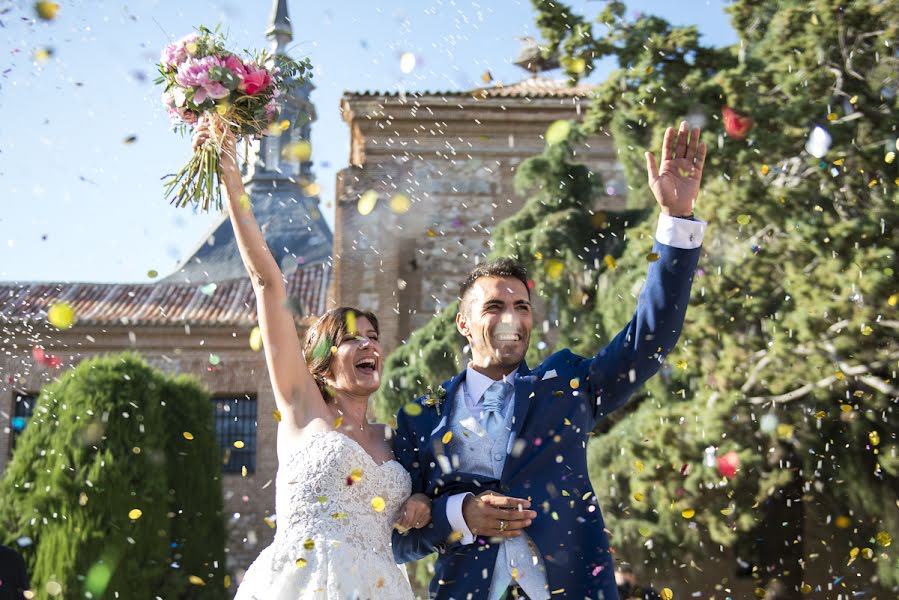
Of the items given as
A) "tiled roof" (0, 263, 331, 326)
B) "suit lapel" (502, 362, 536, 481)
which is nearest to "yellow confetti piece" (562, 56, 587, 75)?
"suit lapel" (502, 362, 536, 481)

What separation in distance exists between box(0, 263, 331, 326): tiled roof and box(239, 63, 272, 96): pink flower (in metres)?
13.1

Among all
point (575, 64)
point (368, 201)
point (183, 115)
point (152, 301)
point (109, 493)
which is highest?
point (368, 201)

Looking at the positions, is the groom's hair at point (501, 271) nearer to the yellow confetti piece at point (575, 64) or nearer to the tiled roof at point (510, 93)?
the yellow confetti piece at point (575, 64)

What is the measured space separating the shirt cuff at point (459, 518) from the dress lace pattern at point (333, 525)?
41cm

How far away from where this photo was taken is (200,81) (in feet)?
11.1

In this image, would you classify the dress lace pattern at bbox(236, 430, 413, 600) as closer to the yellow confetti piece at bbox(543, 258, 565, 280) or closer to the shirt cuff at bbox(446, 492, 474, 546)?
the shirt cuff at bbox(446, 492, 474, 546)

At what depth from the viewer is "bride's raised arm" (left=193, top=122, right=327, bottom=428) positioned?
328 centimetres

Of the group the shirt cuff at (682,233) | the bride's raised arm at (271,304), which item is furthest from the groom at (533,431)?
the bride's raised arm at (271,304)

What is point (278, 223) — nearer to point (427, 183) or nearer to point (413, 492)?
point (427, 183)

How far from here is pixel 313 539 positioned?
10.9 ft

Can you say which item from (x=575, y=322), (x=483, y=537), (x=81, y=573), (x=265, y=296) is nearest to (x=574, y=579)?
(x=483, y=537)

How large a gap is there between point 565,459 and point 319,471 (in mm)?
770

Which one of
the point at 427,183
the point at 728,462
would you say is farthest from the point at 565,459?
the point at 427,183

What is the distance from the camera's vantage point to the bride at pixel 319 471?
327cm
